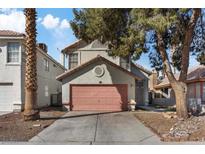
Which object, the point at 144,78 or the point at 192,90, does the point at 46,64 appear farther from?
the point at 192,90

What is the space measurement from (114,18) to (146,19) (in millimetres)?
3086

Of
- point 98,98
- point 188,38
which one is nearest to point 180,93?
point 188,38

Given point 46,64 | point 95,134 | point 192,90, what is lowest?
point 95,134

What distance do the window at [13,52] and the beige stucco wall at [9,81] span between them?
26 centimetres

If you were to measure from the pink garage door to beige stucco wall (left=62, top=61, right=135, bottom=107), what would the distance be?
0.36 metres

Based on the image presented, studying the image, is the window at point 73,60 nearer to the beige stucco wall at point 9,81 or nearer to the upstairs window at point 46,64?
the upstairs window at point 46,64

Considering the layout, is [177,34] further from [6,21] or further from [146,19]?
[6,21]

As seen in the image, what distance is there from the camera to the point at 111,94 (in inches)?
883

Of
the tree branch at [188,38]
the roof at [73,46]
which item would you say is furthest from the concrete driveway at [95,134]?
the roof at [73,46]

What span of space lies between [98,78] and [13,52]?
6.22m

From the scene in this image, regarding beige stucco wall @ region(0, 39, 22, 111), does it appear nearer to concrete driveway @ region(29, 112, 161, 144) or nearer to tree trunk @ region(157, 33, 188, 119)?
concrete driveway @ region(29, 112, 161, 144)

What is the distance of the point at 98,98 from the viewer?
22328mm

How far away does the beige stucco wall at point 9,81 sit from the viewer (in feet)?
66.4
